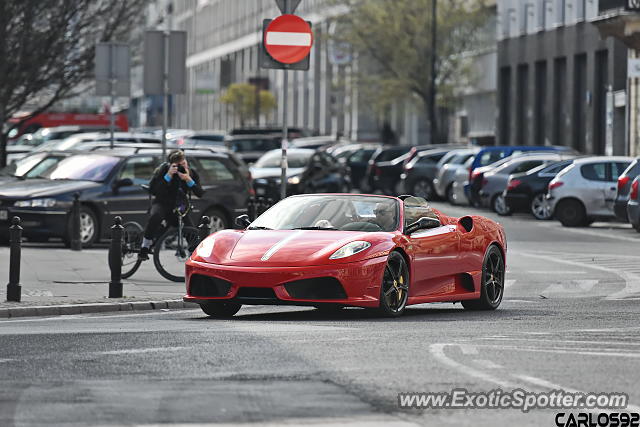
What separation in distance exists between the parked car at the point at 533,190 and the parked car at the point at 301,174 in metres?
4.88

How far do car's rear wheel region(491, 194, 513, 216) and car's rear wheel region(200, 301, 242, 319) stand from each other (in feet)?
85.0

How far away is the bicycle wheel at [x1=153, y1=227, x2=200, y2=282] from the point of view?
2139 cm

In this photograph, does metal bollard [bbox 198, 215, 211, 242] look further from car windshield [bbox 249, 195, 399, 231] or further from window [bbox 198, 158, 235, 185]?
window [bbox 198, 158, 235, 185]

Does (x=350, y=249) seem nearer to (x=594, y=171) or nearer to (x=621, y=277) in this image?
(x=621, y=277)

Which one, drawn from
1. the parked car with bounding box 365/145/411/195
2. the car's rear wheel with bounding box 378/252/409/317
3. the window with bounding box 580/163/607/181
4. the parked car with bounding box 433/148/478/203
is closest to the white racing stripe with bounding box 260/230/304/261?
the car's rear wheel with bounding box 378/252/409/317

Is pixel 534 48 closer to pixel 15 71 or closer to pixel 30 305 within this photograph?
pixel 15 71

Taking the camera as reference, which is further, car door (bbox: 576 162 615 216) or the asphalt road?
car door (bbox: 576 162 615 216)

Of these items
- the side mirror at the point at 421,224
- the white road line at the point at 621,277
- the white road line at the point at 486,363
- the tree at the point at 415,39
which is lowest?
the white road line at the point at 621,277

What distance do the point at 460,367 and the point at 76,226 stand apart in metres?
16.6

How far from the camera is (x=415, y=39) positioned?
259ft

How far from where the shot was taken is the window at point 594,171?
38281mm

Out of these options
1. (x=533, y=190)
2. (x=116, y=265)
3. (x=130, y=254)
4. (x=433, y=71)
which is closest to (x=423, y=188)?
(x=533, y=190)

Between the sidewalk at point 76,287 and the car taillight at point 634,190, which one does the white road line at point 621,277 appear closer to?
the sidewalk at point 76,287

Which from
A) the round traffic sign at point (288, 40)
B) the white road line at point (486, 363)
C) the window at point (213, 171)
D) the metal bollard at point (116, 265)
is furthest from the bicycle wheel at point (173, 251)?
the white road line at point (486, 363)
